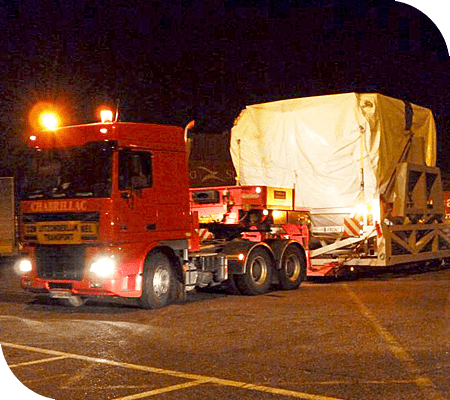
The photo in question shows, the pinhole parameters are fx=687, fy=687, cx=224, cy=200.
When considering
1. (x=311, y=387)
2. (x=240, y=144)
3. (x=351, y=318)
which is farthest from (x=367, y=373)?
(x=240, y=144)

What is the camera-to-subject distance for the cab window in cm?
1103

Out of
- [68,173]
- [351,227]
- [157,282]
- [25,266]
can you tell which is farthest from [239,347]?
[351,227]

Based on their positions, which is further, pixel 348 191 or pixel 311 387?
pixel 348 191

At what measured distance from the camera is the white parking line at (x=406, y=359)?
6.05 metres

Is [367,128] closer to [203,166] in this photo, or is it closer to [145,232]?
[145,232]

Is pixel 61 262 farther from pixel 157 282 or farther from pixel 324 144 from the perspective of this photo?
pixel 324 144

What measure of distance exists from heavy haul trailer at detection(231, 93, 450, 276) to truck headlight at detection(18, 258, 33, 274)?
6.43 meters

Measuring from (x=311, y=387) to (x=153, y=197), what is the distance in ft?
19.5

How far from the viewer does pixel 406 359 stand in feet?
24.2

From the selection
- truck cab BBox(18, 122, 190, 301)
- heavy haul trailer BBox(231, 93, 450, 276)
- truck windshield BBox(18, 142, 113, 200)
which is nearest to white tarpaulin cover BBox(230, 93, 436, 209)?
heavy haul trailer BBox(231, 93, 450, 276)

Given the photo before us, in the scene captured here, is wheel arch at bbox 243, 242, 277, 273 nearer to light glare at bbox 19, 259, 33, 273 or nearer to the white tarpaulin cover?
the white tarpaulin cover

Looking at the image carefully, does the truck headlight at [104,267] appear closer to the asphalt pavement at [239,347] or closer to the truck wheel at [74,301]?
the asphalt pavement at [239,347]

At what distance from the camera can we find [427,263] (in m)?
19.6

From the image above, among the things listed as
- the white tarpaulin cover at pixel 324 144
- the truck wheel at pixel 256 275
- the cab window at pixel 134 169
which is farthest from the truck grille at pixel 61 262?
the white tarpaulin cover at pixel 324 144
